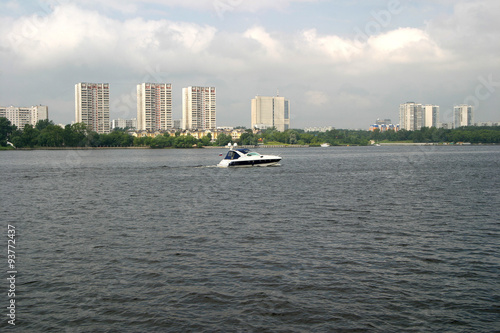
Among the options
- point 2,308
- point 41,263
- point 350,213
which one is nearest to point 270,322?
point 2,308

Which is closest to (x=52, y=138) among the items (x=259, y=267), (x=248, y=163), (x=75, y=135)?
(x=75, y=135)

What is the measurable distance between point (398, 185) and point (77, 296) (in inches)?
1351

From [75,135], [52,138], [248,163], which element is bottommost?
[248,163]

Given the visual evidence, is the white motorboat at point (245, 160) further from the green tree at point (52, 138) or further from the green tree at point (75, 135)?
the green tree at point (52, 138)

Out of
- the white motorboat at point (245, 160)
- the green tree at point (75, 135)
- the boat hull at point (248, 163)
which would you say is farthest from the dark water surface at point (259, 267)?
the green tree at point (75, 135)

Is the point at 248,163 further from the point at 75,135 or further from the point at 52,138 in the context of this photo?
the point at 52,138

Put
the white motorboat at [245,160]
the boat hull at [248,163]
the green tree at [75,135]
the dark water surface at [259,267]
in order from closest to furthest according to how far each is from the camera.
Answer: the dark water surface at [259,267]
the white motorboat at [245,160]
the boat hull at [248,163]
the green tree at [75,135]

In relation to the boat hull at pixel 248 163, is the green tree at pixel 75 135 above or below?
above

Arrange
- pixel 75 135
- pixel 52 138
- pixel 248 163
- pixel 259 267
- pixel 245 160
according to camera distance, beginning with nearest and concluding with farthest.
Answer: pixel 259 267
pixel 245 160
pixel 248 163
pixel 52 138
pixel 75 135

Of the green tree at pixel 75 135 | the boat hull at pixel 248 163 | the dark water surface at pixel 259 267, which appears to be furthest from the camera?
the green tree at pixel 75 135

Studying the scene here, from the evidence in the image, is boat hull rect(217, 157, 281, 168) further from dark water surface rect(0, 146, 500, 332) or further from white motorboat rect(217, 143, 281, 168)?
dark water surface rect(0, 146, 500, 332)

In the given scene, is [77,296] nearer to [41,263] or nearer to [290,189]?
[41,263]

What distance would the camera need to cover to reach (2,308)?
1192 centimetres

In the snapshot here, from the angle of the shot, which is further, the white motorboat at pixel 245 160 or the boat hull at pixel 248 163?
the boat hull at pixel 248 163
